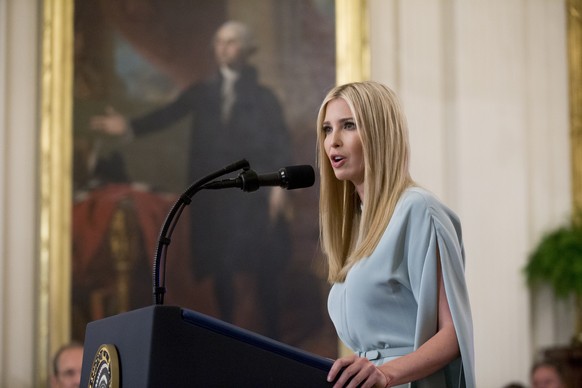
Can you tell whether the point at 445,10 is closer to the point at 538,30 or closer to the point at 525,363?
the point at 538,30

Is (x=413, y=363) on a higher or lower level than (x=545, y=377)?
higher

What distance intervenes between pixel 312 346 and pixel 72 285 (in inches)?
80.0

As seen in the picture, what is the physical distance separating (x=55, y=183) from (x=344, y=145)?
5.19 m

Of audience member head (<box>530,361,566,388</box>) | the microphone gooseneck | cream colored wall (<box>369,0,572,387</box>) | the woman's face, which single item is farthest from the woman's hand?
cream colored wall (<box>369,0,572,387</box>)

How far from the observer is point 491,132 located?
9.18 metres

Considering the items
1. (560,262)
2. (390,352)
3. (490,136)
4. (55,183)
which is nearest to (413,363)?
(390,352)

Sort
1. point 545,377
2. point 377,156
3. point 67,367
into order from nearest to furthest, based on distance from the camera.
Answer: point 377,156
point 67,367
point 545,377

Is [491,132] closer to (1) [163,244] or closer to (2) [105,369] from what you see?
(1) [163,244]

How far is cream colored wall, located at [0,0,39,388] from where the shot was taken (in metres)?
7.68

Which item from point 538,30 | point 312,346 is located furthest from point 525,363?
point 538,30

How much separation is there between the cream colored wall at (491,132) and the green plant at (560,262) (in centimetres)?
16

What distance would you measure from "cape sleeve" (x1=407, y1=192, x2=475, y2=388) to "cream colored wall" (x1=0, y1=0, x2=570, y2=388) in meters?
6.12

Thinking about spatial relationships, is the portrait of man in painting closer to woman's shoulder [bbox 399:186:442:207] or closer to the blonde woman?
the blonde woman

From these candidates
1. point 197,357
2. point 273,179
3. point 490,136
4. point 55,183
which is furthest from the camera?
point 490,136
